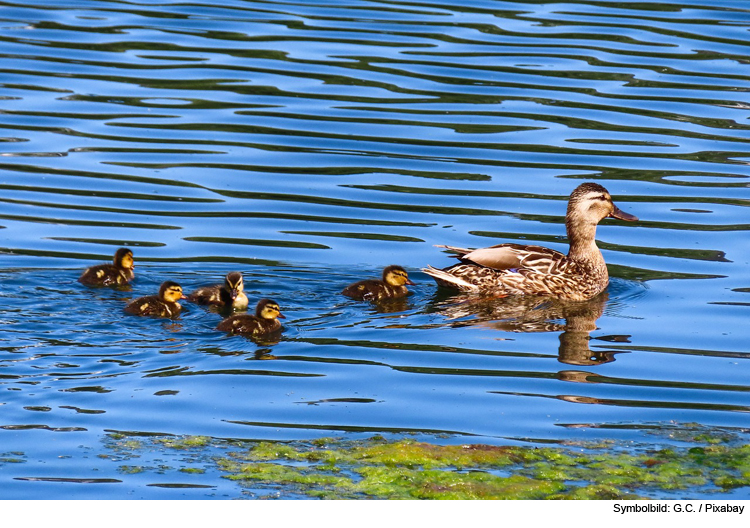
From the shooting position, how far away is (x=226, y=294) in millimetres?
8969

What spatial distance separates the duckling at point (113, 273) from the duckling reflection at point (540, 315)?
2.21m

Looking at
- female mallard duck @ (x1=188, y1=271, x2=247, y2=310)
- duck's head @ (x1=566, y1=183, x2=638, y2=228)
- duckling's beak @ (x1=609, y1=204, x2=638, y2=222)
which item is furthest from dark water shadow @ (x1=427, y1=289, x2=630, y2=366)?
female mallard duck @ (x1=188, y1=271, x2=247, y2=310)

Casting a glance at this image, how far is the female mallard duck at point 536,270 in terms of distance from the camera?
9.54 m

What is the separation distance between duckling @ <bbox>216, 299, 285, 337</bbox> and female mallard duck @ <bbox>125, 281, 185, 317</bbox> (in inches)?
15.3

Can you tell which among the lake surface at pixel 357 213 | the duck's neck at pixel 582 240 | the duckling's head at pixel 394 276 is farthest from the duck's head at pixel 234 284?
the duck's neck at pixel 582 240

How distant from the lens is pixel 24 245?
10.1 metres

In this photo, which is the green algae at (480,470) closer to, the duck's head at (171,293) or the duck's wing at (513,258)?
the duck's head at (171,293)

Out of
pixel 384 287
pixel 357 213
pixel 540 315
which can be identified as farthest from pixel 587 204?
pixel 357 213

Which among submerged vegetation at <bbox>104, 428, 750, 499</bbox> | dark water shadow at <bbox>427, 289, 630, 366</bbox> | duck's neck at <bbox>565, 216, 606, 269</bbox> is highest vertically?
duck's neck at <bbox>565, 216, 606, 269</bbox>

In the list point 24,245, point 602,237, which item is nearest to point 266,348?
point 24,245

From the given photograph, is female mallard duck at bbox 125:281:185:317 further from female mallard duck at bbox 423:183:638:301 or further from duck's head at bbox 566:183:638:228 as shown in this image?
duck's head at bbox 566:183:638:228

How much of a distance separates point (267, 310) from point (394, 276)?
1178 mm

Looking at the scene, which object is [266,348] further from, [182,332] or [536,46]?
[536,46]

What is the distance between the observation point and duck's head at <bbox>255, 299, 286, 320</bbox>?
839 cm
